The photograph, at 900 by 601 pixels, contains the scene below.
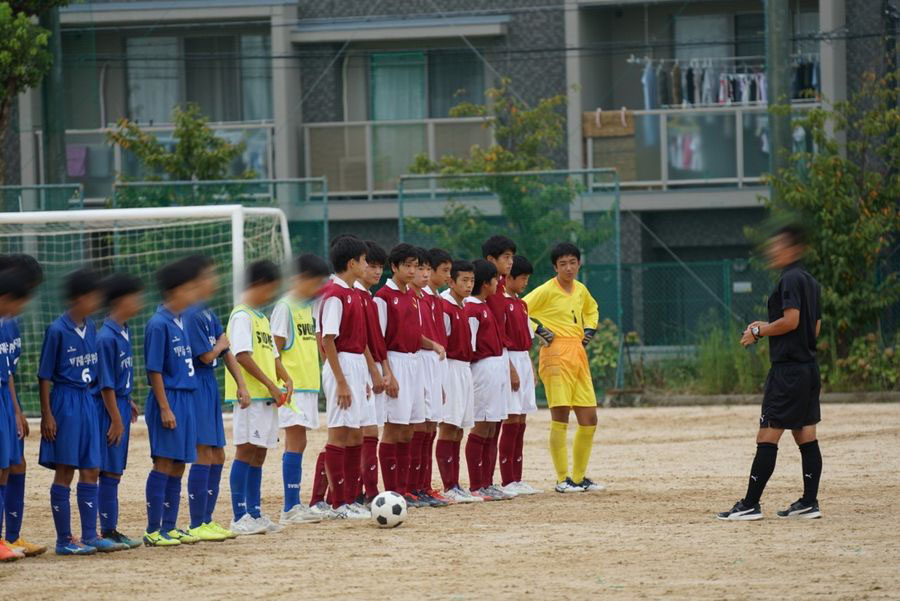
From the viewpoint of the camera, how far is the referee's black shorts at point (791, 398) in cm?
1011

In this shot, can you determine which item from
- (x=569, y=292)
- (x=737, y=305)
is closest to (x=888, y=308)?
(x=737, y=305)

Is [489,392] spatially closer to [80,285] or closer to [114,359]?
[114,359]

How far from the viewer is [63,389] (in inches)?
366

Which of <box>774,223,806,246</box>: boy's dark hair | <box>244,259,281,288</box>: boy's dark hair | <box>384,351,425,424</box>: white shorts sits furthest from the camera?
<box>384,351,425,424</box>: white shorts

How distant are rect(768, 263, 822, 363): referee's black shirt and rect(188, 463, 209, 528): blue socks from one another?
3.89 m

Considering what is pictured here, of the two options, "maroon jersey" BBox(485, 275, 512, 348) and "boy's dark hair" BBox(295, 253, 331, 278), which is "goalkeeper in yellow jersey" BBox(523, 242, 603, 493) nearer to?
"maroon jersey" BBox(485, 275, 512, 348)

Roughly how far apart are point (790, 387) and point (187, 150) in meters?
16.2

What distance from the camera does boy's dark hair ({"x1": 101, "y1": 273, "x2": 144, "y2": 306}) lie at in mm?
9453

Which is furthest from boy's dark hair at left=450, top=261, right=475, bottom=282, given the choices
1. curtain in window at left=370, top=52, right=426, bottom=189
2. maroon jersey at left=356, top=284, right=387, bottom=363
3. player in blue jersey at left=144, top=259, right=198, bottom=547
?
curtain in window at left=370, top=52, right=426, bottom=189

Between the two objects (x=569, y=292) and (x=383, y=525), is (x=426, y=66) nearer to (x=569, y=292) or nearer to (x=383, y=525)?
(x=569, y=292)

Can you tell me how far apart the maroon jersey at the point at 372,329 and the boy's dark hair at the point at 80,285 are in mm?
2127

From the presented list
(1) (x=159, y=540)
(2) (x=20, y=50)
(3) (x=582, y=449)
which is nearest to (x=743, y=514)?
(3) (x=582, y=449)

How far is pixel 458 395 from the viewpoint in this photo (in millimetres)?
11773

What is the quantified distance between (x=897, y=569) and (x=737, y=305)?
52.1 feet
